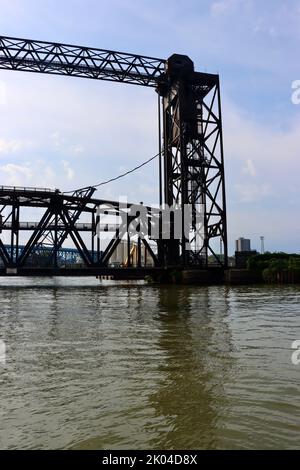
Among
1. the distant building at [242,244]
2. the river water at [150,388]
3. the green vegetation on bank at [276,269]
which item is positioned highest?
the distant building at [242,244]

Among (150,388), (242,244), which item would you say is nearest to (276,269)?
(150,388)

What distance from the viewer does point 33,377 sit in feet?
25.1

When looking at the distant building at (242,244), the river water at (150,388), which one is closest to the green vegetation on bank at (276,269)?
the river water at (150,388)

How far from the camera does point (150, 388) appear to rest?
6949mm

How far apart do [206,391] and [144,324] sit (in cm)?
771

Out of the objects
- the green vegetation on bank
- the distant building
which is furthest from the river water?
the distant building

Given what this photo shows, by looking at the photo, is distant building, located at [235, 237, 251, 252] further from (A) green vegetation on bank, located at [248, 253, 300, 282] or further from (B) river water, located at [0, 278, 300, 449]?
(B) river water, located at [0, 278, 300, 449]

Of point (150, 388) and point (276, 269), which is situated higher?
point (276, 269)

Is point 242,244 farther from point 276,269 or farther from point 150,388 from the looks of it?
point 150,388

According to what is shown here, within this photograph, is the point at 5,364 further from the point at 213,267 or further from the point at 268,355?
the point at 213,267

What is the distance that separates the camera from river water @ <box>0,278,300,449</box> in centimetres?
505

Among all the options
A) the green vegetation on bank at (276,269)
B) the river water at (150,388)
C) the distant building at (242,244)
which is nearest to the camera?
the river water at (150,388)

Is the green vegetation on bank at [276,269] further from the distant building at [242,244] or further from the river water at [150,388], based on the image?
the distant building at [242,244]

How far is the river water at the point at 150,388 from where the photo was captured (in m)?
5.05
